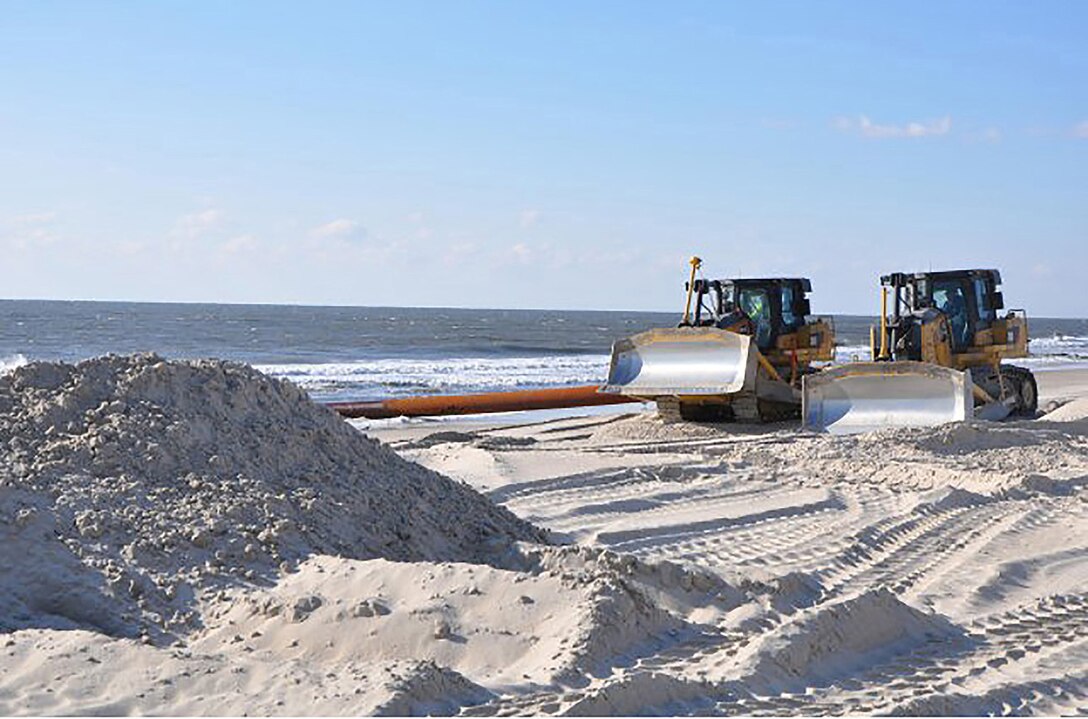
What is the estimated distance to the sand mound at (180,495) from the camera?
600cm

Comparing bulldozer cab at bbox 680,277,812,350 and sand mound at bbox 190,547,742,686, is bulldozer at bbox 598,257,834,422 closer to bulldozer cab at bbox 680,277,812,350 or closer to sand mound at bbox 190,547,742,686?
bulldozer cab at bbox 680,277,812,350

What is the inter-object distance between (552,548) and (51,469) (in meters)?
2.60

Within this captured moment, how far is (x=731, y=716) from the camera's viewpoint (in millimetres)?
4824

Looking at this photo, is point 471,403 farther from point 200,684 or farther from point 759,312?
point 200,684

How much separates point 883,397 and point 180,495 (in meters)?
10.1

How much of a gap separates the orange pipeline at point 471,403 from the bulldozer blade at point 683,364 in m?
2.21

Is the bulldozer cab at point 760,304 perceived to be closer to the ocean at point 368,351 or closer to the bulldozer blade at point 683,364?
the bulldozer blade at point 683,364

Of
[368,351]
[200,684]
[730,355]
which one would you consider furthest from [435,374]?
[200,684]

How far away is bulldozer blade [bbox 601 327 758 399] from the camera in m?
15.7

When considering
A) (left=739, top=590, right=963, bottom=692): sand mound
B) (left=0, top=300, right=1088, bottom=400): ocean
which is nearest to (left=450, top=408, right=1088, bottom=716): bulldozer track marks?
(left=739, top=590, right=963, bottom=692): sand mound

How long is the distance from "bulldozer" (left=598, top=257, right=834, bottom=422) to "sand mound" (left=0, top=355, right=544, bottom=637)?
7.99 meters

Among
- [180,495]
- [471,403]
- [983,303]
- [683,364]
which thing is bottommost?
[471,403]

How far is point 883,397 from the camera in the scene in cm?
1513

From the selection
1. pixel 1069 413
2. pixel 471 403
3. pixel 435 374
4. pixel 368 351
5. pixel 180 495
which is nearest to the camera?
pixel 180 495
